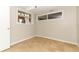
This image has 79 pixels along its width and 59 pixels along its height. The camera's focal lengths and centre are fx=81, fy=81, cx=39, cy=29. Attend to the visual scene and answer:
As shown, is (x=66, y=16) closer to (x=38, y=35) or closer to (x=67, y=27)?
(x=67, y=27)

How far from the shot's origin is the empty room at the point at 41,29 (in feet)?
9.41

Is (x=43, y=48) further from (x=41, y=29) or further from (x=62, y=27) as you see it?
(x=41, y=29)

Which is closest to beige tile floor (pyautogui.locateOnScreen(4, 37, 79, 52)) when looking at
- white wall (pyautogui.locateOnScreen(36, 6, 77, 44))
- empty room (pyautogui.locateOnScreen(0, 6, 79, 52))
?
empty room (pyautogui.locateOnScreen(0, 6, 79, 52))

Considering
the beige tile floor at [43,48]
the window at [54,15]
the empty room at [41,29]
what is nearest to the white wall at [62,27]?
the empty room at [41,29]

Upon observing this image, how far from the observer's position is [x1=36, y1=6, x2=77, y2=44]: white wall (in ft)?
12.6

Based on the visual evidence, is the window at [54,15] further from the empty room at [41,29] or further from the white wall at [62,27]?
the white wall at [62,27]

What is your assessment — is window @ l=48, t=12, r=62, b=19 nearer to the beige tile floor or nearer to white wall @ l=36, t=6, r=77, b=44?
white wall @ l=36, t=6, r=77, b=44

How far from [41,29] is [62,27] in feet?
6.14

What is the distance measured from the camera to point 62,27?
4504 millimetres

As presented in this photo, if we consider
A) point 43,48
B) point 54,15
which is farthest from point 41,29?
point 43,48

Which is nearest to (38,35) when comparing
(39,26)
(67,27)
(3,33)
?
(39,26)
